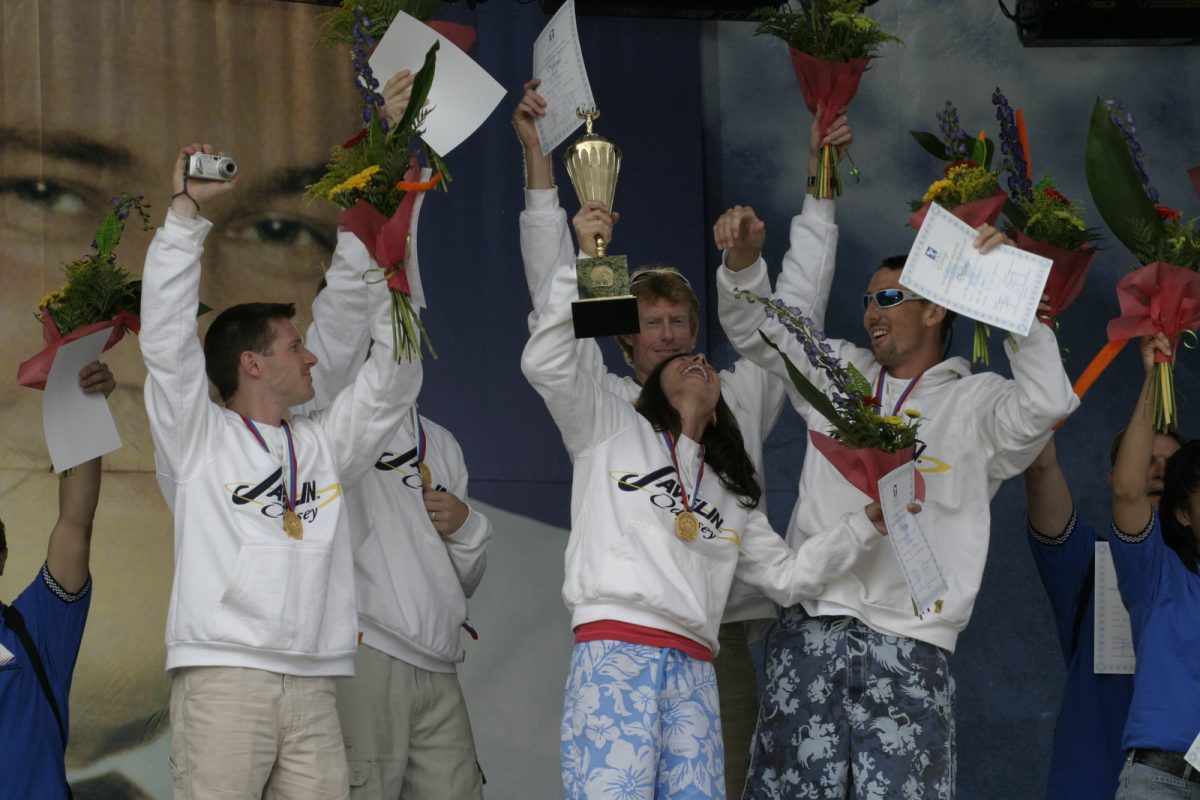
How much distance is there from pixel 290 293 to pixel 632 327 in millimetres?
1727

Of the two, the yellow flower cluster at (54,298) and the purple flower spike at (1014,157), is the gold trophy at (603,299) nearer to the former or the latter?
the purple flower spike at (1014,157)

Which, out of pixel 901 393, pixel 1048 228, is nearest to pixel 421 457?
pixel 901 393

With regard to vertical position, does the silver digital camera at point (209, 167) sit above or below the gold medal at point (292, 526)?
above

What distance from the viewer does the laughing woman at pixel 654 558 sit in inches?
136

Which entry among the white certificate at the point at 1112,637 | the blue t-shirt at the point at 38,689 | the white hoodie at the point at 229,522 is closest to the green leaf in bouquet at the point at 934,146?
the white certificate at the point at 1112,637

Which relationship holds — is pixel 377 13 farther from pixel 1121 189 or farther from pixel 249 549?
pixel 1121 189

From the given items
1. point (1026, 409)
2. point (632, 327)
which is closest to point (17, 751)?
point (632, 327)

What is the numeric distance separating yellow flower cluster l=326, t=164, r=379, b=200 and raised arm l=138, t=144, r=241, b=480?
30 centimetres

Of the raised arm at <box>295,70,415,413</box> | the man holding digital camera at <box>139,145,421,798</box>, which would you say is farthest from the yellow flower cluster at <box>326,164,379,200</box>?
the raised arm at <box>295,70,415,413</box>

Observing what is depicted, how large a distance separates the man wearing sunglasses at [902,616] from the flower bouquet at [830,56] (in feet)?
1.22

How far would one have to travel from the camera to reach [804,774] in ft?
12.0

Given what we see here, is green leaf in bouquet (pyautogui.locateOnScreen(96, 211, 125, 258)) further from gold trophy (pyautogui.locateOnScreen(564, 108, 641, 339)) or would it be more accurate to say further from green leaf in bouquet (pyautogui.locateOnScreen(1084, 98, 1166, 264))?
green leaf in bouquet (pyautogui.locateOnScreen(1084, 98, 1166, 264))

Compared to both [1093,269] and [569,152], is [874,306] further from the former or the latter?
[1093,269]

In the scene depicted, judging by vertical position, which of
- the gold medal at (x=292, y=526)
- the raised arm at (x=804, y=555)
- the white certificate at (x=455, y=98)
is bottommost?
the raised arm at (x=804, y=555)
